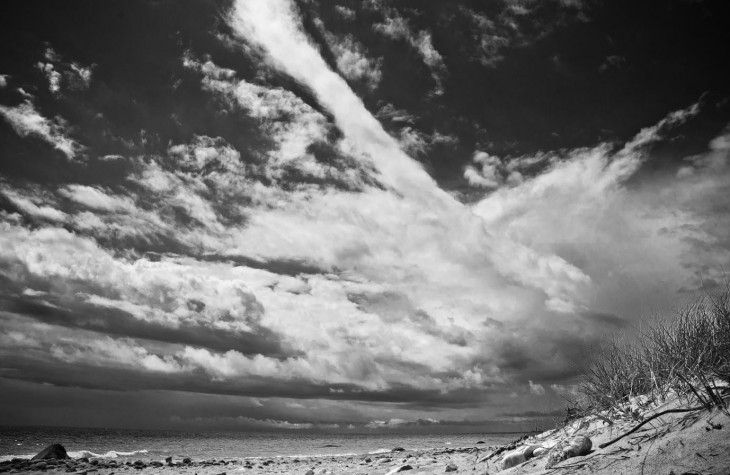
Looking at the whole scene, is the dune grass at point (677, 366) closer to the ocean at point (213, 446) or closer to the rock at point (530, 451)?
the rock at point (530, 451)

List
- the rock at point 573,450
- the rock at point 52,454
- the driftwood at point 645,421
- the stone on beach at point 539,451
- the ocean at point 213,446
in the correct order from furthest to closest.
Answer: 1. the ocean at point 213,446
2. the rock at point 52,454
3. the stone on beach at point 539,451
4. the rock at point 573,450
5. the driftwood at point 645,421

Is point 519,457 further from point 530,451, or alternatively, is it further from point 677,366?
point 677,366

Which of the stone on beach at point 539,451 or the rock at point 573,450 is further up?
the rock at point 573,450

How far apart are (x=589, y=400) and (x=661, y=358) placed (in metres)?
1.93

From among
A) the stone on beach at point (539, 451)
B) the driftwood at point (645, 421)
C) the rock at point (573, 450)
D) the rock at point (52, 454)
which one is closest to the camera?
the driftwood at point (645, 421)

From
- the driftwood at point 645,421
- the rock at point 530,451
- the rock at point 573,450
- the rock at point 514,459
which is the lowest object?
the rock at point 514,459

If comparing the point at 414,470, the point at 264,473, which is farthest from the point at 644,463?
the point at 264,473

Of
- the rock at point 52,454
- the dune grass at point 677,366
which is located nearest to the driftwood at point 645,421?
the dune grass at point 677,366

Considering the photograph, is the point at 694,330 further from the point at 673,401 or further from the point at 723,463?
Answer: the point at 723,463

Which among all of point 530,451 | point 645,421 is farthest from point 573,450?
point 530,451

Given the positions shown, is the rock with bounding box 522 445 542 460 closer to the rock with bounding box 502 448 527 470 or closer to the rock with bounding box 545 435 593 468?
the rock with bounding box 502 448 527 470

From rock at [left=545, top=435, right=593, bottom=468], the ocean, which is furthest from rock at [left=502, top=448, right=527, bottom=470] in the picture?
the ocean

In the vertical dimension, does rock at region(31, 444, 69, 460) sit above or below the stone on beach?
below

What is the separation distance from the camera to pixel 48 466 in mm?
17203
